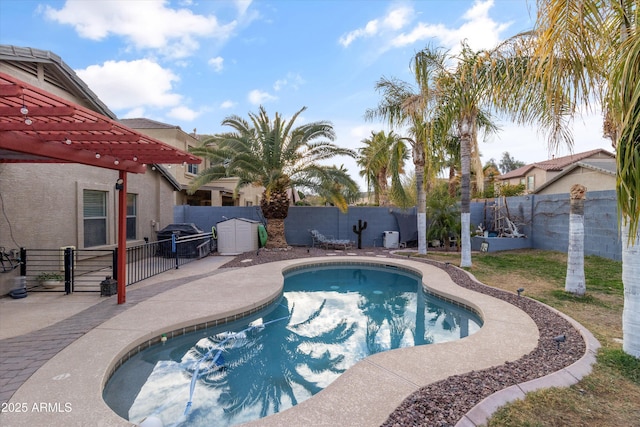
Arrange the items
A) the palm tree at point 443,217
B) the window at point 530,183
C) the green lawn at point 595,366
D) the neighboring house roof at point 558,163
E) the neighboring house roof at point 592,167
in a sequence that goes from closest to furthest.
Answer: the green lawn at point 595,366 < the palm tree at point 443,217 < the neighboring house roof at point 592,167 < the neighboring house roof at point 558,163 < the window at point 530,183

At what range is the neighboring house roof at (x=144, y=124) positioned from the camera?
68.1 ft

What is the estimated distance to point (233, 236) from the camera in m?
13.9

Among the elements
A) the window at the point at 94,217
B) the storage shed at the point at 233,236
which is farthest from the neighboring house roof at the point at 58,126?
the storage shed at the point at 233,236

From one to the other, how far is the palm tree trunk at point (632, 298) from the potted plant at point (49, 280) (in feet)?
36.5

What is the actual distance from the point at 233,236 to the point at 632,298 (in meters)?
12.6

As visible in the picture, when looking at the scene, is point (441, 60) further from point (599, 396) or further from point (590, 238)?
point (599, 396)

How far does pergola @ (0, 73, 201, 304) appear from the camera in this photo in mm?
3574

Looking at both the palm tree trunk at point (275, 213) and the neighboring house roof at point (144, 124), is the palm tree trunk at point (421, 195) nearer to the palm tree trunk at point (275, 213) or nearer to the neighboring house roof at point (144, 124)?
the palm tree trunk at point (275, 213)

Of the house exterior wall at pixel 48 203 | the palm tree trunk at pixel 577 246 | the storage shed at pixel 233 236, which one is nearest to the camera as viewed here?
the house exterior wall at pixel 48 203

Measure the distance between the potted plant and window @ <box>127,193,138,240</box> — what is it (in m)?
3.81

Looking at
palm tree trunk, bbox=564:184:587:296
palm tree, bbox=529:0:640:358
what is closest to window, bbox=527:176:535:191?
palm tree trunk, bbox=564:184:587:296

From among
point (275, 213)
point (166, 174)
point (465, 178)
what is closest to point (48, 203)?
point (166, 174)

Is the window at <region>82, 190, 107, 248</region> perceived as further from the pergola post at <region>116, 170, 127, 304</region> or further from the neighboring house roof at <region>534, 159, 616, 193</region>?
the neighboring house roof at <region>534, 159, 616, 193</region>

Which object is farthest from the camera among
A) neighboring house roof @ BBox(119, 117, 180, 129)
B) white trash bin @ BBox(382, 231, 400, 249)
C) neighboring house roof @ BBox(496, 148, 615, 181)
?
neighboring house roof @ BBox(496, 148, 615, 181)
